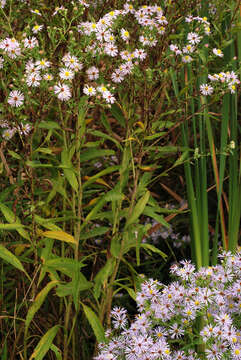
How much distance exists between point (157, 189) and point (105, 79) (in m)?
1.54

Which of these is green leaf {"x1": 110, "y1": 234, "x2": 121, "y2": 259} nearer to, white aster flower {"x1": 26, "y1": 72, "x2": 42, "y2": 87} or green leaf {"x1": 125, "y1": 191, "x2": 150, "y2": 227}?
green leaf {"x1": 125, "y1": 191, "x2": 150, "y2": 227}

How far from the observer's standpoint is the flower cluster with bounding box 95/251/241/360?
1.65 m

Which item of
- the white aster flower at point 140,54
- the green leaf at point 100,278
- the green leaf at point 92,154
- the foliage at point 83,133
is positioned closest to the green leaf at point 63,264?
the foliage at point 83,133

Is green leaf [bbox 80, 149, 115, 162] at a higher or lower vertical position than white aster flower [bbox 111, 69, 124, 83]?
lower

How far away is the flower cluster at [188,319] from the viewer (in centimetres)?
165

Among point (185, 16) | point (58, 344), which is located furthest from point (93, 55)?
point (58, 344)

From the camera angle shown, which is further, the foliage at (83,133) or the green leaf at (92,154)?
the green leaf at (92,154)

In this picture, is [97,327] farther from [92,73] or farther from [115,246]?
[92,73]

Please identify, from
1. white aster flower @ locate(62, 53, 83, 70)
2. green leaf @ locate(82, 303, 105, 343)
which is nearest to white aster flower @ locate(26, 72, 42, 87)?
white aster flower @ locate(62, 53, 83, 70)

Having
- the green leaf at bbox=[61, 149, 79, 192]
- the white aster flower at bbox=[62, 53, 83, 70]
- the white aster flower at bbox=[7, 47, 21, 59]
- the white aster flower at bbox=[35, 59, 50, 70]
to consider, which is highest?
the white aster flower at bbox=[7, 47, 21, 59]

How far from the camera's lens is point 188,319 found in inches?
68.3

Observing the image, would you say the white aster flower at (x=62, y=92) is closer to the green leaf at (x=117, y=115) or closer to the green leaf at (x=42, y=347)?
the green leaf at (x=117, y=115)

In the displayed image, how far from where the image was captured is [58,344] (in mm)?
2238

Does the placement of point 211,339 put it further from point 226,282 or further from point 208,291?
point 226,282
